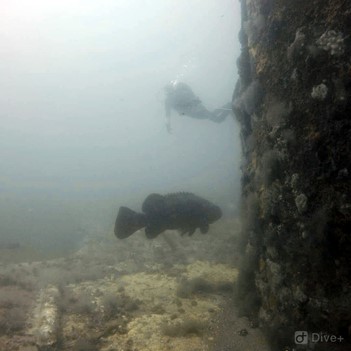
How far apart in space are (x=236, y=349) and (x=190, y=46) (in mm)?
176605

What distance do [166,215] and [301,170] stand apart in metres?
4.44

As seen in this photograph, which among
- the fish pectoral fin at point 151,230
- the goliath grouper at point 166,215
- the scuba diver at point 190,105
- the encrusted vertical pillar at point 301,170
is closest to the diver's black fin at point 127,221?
the goliath grouper at point 166,215

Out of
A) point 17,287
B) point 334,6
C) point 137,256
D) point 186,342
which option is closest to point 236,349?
point 186,342

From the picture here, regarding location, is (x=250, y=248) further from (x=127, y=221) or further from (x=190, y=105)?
(x=190, y=105)

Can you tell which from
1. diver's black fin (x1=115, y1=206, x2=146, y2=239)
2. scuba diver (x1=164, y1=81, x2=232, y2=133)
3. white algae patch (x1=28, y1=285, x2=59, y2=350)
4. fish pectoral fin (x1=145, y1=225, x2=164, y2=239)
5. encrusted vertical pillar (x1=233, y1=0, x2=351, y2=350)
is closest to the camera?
encrusted vertical pillar (x1=233, y1=0, x2=351, y2=350)

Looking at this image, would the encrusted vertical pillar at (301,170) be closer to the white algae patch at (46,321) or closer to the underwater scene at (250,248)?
the underwater scene at (250,248)

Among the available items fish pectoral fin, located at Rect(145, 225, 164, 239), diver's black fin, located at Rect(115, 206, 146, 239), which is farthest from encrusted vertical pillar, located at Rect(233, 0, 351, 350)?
diver's black fin, located at Rect(115, 206, 146, 239)

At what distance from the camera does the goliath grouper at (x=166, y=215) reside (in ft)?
26.5

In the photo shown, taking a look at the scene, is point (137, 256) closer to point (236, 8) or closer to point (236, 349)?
point (236, 349)

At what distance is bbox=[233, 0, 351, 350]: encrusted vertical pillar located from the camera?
3771 millimetres

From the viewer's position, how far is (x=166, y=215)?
822cm

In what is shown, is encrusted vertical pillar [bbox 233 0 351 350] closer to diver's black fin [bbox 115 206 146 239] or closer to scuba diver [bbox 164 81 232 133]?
A: diver's black fin [bbox 115 206 146 239]

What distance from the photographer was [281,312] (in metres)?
4.87

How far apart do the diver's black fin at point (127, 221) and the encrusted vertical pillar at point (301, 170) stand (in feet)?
9.93
